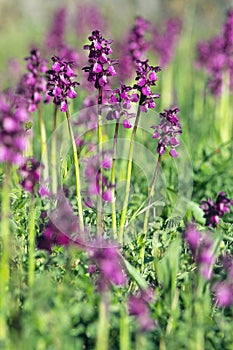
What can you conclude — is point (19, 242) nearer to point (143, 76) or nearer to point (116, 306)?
point (116, 306)

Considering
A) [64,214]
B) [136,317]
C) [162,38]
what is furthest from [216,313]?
[162,38]

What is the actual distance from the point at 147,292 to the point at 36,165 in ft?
2.16

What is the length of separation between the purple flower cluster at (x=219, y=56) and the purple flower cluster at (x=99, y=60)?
2.51 meters

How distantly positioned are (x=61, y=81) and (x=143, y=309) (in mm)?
1131

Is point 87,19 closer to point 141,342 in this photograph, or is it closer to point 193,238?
point 193,238

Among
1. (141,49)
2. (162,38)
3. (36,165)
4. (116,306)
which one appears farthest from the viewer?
(162,38)

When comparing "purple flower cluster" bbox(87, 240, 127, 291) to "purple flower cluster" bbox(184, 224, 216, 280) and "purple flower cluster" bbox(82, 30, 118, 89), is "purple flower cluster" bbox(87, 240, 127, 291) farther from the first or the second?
"purple flower cluster" bbox(82, 30, 118, 89)

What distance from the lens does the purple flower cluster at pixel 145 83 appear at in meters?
2.72

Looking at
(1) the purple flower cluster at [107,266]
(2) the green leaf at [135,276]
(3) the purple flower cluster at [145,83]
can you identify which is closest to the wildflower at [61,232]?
(1) the purple flower cluster at [107,266]

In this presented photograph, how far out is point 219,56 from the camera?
5.26 meters

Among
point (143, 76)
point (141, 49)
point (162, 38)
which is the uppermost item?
point (162, 38)

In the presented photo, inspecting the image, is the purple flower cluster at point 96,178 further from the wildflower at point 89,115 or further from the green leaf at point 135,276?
the wildflower at point 89,115

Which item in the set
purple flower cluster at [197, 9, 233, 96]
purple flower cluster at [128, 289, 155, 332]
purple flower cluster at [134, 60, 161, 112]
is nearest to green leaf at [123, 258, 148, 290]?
purple flower cluster at [128, 289, 155, 332]

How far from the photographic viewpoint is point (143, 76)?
8.97ft
